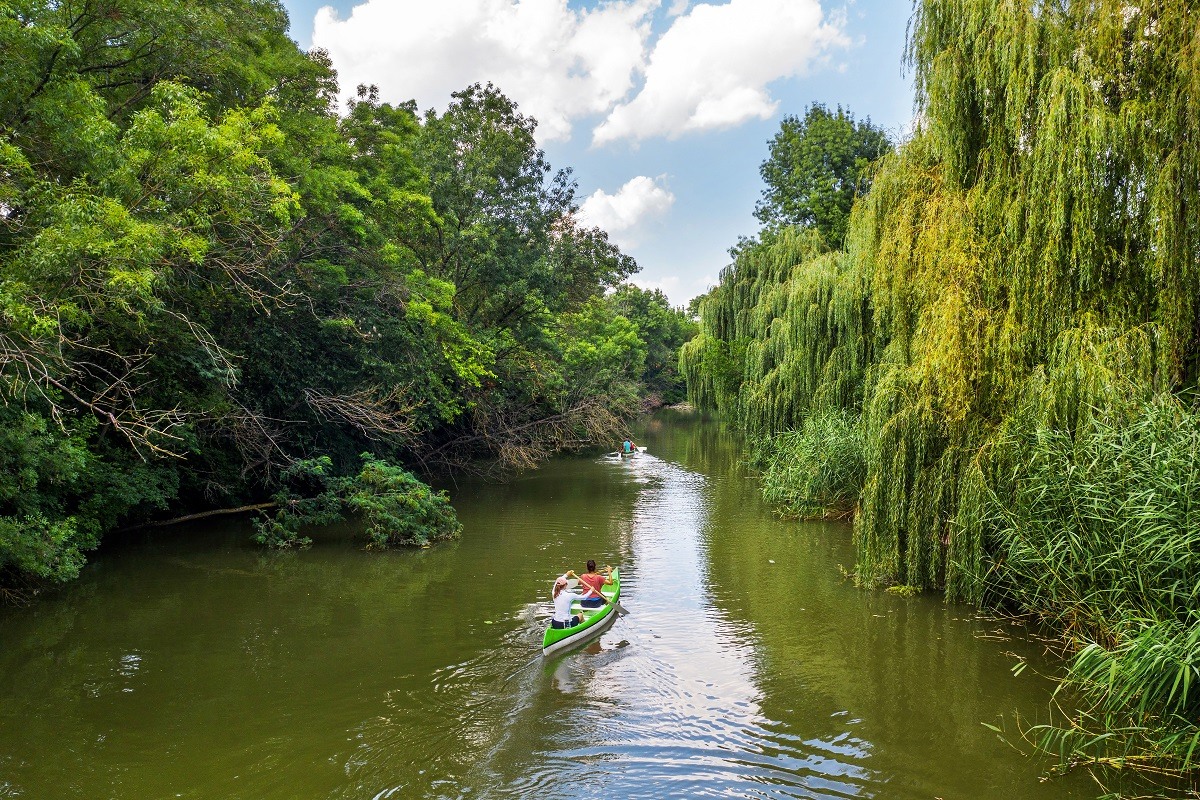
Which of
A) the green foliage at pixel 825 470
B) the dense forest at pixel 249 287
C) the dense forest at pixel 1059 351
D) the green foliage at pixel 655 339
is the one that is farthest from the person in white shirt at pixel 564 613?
the green foliage at pixel 655 339

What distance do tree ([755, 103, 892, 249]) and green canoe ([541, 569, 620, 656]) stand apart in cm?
2062

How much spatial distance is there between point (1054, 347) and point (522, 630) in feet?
23.8

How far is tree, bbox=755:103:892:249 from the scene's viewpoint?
28047mm

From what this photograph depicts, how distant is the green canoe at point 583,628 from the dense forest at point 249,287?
4.79 m

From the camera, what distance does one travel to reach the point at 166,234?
9.40 metres

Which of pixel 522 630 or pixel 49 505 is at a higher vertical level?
pixel 49 505

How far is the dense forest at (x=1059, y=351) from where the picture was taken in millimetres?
6453

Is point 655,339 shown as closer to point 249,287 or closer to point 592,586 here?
point 249,287

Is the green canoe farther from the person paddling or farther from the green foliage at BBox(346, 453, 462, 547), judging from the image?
the green foliage at BBox(346, 453, 462, 547)

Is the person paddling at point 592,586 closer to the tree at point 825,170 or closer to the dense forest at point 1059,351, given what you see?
the dense forest at point 1059,351

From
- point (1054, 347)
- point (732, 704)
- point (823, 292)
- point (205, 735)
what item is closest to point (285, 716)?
point (205, 735)

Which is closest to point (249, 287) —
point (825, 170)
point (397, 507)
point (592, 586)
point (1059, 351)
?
point (397, 507)

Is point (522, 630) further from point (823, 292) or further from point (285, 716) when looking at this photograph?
point (823, 292)

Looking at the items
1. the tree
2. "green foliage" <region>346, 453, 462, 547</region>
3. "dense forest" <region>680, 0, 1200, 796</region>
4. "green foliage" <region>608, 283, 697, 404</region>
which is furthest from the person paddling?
"green foliage" <region>608, 283, 697, 404</region>
